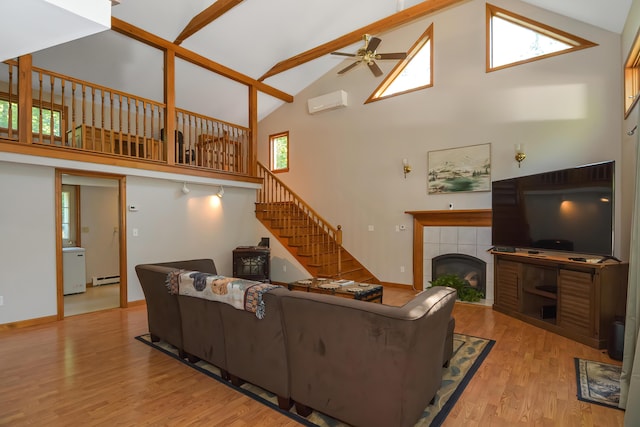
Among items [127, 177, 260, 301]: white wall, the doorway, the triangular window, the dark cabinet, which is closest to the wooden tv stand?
the triangular window

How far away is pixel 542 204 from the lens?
4.29 metres

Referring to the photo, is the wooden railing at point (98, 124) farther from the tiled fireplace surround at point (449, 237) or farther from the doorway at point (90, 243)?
the tiled fireplace surround at point (449, 237)

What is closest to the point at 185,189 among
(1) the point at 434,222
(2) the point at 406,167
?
(2) the point at 406,167

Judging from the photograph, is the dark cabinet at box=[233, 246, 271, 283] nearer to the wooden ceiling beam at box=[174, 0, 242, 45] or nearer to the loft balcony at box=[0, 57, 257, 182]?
the loft balcony at box=[0, 57, 257, 182]

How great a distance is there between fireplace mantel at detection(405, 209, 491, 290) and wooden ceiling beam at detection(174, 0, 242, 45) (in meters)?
4.49

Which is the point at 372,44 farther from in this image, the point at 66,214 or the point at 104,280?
the point at 104,280

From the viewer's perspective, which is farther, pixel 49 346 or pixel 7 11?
pixel 49 346

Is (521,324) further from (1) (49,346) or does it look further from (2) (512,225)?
(1) (49,346)

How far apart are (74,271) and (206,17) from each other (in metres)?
5.02

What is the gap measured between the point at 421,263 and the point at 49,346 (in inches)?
214

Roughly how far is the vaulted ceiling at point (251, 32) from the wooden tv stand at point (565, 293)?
3.09 meters

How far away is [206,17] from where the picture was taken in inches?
204

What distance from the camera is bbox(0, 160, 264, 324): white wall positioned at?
414 centimetres

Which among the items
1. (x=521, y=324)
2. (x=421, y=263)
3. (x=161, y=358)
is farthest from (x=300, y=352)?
(x=421, y=263)
